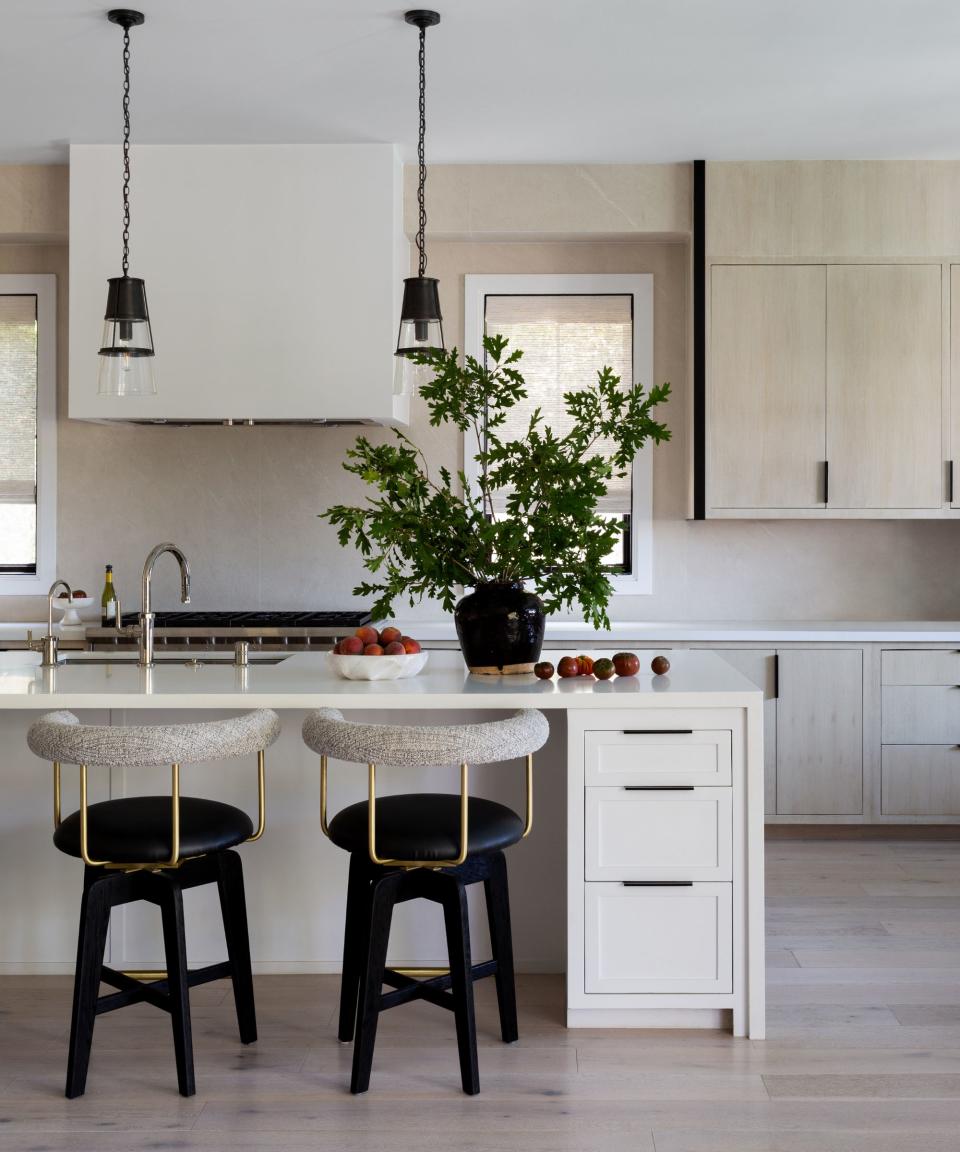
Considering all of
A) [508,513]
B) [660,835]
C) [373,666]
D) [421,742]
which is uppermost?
[508,513]

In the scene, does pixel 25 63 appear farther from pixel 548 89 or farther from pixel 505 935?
pixel 505 935

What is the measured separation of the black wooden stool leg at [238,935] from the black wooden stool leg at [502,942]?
0.56 m

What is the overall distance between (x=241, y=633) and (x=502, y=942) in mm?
2284

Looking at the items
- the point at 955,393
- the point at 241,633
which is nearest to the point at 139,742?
the point at 241,633

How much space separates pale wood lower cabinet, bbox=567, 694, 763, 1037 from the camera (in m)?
2.86

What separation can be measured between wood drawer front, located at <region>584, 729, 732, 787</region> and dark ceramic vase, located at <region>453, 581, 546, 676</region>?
15.2 inches

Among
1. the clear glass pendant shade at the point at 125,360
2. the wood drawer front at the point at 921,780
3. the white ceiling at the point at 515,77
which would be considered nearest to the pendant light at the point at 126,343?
the clear glass pendant shade at the point at 125,360

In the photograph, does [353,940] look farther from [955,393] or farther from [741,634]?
[955,393]

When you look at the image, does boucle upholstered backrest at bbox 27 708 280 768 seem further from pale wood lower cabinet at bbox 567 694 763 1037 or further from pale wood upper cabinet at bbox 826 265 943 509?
pale wood upper cabinet at bbox 826 265 943 509

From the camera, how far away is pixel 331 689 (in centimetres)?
290

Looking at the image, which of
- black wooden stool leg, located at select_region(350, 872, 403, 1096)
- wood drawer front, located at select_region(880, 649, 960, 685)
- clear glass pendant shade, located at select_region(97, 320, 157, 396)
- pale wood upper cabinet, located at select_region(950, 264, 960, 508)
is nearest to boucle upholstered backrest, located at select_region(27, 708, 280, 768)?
black wooden stool leg, located at select_region(350, 872, 403, 1096)

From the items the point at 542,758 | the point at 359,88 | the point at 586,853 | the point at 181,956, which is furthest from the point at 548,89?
the point at 181,956

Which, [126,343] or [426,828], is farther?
[126,343]

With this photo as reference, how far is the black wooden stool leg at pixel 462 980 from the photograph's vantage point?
8.39 feet
